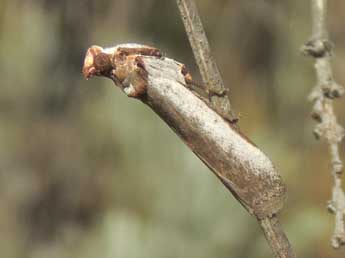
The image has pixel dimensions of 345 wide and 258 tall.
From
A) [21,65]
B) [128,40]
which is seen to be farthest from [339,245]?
[21,65]

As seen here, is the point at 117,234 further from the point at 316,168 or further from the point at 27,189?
the point at 316,168

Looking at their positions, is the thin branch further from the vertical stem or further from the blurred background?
the blurred background

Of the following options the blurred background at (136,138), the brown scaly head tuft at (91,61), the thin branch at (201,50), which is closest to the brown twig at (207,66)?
the thin branch at (201,50)

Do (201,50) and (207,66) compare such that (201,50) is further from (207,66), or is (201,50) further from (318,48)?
(318,48)

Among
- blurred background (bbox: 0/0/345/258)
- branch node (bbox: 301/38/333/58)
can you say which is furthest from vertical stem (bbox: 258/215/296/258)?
blurred background (bbox: 0/0/345/258)

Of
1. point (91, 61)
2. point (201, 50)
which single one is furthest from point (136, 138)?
point (201, 50)

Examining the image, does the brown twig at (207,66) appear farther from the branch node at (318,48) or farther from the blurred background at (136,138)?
the blurred background at (136,138)
